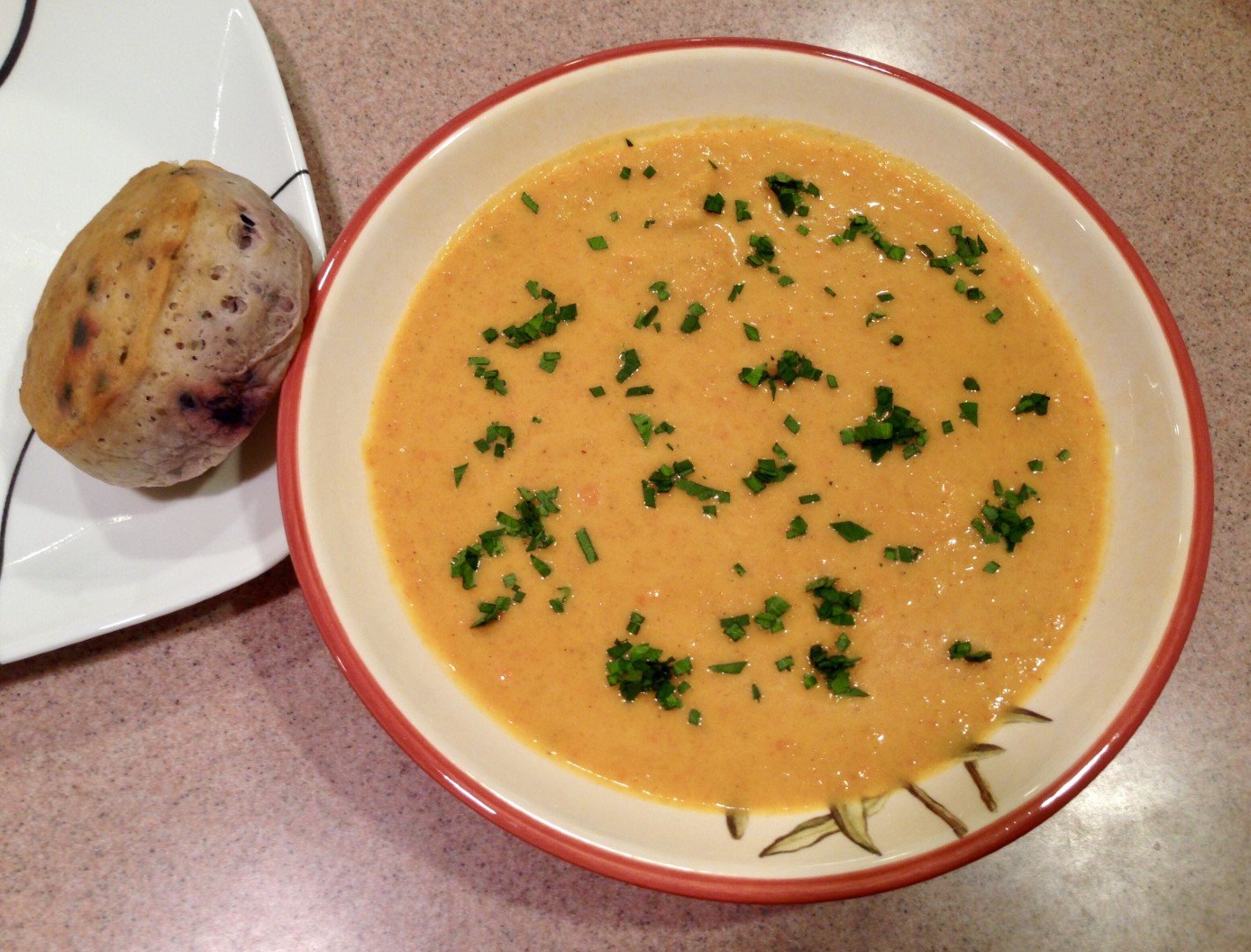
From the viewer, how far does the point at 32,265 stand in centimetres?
204

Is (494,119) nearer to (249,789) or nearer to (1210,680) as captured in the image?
(249,789)

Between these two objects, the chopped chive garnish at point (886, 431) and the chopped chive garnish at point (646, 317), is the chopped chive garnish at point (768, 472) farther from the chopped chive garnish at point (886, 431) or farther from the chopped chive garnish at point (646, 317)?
the chopped chive garnish at point (646, 317)

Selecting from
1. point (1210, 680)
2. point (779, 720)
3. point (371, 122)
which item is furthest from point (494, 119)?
point (1210, 680)

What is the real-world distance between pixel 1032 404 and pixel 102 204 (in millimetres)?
2252

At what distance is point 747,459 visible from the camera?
1.81 meters

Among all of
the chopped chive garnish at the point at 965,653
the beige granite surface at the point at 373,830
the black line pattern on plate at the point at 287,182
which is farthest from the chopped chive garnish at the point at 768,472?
the black line pattern on plate at the point at 287,182

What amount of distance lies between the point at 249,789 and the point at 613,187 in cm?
160

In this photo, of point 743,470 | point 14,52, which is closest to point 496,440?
point 743,470

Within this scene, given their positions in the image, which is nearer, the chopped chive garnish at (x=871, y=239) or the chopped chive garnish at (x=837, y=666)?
the chopped chive garnish at (x=837, y=666)

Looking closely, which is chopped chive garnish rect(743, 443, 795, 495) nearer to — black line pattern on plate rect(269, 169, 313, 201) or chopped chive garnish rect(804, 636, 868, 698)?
chopped chive garnish rect(804, 636, 868, 698)

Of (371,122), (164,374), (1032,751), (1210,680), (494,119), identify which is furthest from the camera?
(371,122)

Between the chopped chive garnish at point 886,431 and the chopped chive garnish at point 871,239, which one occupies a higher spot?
the chopped chive garnish at point 871,239

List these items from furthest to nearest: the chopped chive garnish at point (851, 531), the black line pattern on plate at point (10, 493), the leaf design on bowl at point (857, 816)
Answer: the black line pattern on plate at point (10, 493)
the chopped chive garnish at point (851, 531)
the leaf design on bowl at point (857, 816)

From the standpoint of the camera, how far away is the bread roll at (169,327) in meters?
1.56
